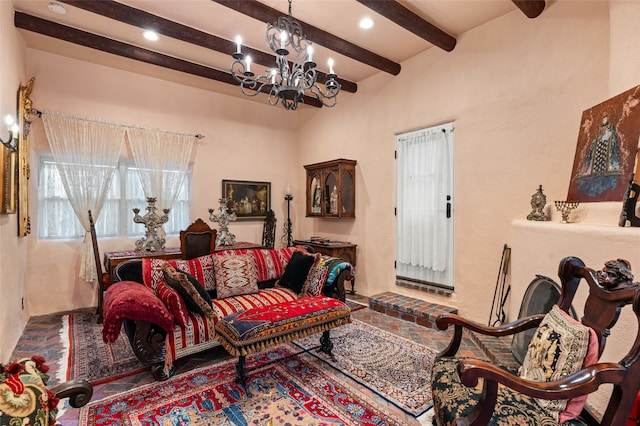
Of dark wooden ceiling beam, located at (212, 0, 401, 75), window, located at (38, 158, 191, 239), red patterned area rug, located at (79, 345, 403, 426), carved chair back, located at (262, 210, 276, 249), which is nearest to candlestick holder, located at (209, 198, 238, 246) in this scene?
window, located at (38, 158, 191, 239)

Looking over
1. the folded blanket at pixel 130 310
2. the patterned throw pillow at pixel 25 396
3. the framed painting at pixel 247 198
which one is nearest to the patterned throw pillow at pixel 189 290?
the folded blanket at pixel 130 310

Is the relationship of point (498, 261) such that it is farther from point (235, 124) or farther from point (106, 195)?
point (106, 195)

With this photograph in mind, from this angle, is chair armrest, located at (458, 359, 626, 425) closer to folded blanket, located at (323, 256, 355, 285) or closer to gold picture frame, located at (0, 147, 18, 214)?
folded blanket, located at (323, 256, 355, 285)

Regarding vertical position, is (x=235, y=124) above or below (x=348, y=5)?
below

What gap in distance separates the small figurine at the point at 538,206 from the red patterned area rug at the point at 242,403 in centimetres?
225

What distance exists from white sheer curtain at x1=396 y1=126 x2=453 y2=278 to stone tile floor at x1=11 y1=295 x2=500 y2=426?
92cm

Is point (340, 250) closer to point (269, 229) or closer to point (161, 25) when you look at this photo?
point (269, 229)

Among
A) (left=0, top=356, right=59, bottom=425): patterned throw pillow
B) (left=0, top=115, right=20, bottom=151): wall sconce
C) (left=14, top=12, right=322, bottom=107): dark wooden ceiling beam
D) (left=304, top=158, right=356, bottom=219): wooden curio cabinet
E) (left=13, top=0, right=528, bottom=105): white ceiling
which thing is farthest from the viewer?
(left=304, top=158, right=356, bottom=219): wooden curio cabinet

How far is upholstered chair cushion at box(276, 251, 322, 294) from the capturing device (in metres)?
3.53

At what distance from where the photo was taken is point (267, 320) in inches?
94.7

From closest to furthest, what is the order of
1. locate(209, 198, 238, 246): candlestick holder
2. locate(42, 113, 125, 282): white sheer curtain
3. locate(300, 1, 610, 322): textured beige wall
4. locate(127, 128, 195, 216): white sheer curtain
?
locate(300, 1, 610, 322): textured beige wall → locate(42, 113, 125, 282): white sheer curtain → locate(127, 128, 195, 216): white sheer curtain → locate(209, 198, 238, 246): candlestick holder

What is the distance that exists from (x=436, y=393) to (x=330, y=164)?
4106mm

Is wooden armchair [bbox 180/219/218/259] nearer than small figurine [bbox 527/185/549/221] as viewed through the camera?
No

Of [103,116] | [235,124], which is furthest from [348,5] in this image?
[103,116]
